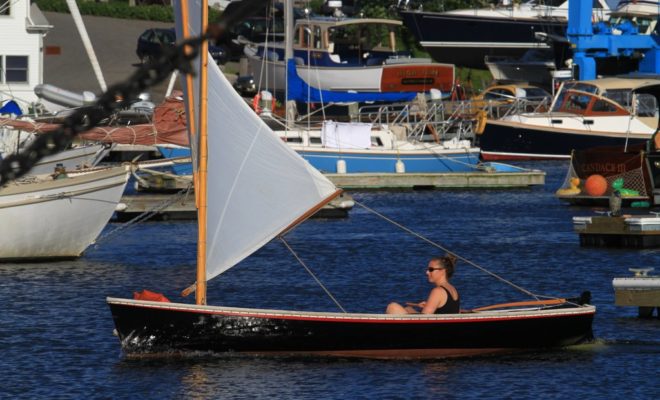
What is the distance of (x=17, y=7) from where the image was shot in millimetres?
67875

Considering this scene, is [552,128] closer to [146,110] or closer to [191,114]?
[146,110]

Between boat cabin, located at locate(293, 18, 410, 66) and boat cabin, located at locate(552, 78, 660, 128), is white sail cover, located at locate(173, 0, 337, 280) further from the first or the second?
boat cabin, located at locate(293, 18, 410, 66)

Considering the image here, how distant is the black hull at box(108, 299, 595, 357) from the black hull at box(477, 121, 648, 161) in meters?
39.4

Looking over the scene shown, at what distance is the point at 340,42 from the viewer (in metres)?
70.5

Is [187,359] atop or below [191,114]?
below

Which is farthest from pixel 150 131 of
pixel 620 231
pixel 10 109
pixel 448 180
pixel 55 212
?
pixel 10 109

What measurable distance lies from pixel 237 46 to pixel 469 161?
1248 inches

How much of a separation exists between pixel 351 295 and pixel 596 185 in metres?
18.6

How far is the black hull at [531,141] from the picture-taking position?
2331 inches

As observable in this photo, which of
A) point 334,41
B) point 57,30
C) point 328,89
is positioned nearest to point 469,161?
point 328,89

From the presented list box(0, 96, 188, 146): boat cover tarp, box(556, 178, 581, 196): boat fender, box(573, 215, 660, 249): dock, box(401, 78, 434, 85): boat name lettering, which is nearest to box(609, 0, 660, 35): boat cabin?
box(401, 78, 434, 85): boat name lettering

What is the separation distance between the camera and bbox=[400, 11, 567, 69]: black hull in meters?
80.9

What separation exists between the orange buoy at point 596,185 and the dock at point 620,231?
9281 millimetres

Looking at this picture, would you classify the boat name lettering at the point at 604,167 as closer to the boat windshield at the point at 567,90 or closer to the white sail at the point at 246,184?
the boat windshield at the point at 567,90
